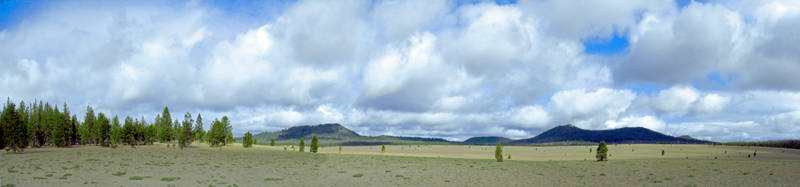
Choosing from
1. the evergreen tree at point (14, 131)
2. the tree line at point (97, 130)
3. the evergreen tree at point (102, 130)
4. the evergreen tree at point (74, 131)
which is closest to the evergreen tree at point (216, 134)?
the tree line at point (97, 130)

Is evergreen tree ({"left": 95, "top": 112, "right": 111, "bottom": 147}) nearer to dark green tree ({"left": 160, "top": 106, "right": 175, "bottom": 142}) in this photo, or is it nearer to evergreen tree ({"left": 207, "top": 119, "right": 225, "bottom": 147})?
dark green tree ({"left": 160, "top": 106, "right": 175, "bottom": 142})

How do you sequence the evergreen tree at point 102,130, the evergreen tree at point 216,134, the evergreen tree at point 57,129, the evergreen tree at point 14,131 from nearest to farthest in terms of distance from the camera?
the evergreen tree at point 14,131, the evergreen tree at point 57,129, the evergreen tree at point 102,130, the evergreen tree at point 216,134

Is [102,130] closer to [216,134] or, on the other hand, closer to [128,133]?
[128,133]

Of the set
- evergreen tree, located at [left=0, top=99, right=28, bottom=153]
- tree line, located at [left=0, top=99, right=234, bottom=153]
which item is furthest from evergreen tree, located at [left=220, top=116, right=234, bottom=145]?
evergreen tree, located at [left=0, top=99, right=28, bottom=153]

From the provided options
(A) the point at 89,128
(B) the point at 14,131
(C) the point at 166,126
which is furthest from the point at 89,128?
(B) the point at 14,131

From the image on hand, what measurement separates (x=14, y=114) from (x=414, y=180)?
8039 centimetres

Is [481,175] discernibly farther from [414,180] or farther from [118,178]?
[118,178]

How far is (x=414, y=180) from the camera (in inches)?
1473

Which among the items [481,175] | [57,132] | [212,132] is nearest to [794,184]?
[481,175]

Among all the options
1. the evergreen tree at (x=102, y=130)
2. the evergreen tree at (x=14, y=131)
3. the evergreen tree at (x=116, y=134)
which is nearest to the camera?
the evergreen tree at (x=14, y=131)

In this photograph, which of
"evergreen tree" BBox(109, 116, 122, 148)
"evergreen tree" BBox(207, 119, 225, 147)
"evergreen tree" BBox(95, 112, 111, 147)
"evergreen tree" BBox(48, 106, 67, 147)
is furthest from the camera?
"evergreen tree" BBox(207, 119, 225, 147)

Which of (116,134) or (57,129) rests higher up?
(57,129)

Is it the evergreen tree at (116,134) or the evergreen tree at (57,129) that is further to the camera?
the evergreen tree at (116,134)

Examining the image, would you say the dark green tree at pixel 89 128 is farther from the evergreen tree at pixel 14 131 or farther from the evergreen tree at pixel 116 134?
the evergreen tree at pixel 14 131
